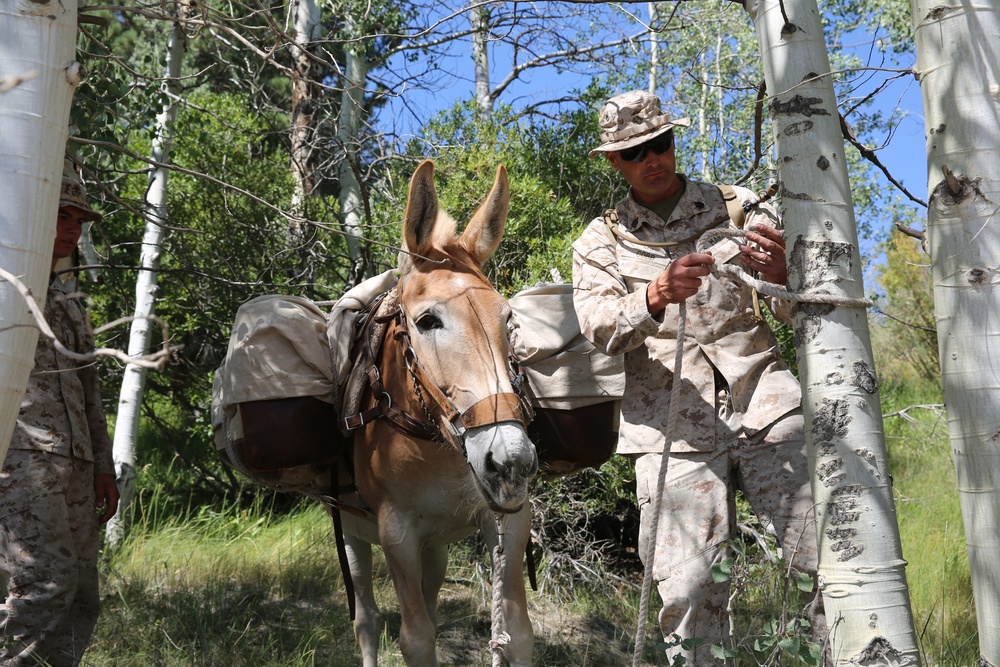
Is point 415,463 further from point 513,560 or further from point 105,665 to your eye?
point 105,665

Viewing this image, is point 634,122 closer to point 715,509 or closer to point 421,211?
point 421,211

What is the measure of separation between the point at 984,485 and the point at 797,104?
3.69 ft

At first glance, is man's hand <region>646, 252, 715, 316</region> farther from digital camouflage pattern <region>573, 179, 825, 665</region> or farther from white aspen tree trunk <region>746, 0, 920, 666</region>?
white aspen tree trunk <region>746, 0, 920, 666</region>

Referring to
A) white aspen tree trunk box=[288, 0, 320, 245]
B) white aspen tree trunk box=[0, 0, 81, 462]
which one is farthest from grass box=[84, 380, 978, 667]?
white aspen tree trunk box=[0, 0, 81, 462]

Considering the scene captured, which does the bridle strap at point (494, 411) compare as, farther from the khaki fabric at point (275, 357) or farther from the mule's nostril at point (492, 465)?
the khaki fabric at point (275, 357)

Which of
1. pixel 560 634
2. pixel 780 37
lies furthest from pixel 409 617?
pixel 780 37

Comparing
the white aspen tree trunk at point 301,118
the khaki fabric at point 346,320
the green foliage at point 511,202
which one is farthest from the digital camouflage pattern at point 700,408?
the white aspen tree trunk at point 301,118

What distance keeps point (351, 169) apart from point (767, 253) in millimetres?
5011

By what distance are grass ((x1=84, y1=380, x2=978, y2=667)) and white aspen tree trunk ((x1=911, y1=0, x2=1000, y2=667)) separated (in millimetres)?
1714

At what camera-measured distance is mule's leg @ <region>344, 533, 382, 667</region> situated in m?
4.59

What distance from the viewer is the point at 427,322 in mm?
3393

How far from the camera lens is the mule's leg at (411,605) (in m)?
3.69

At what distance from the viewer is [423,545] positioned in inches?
153

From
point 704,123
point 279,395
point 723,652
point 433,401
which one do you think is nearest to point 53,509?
point 279,395
